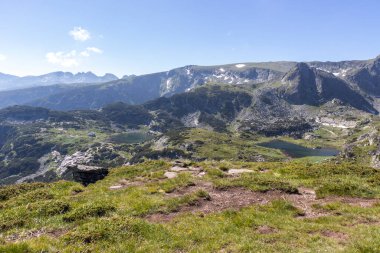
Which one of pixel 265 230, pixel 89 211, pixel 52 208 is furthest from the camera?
pixel 52 208

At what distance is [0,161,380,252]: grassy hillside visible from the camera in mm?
16703

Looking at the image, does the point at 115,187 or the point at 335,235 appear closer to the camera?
the point at 335,235

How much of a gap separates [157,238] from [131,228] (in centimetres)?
175

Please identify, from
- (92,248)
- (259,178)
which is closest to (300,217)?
(259,178)

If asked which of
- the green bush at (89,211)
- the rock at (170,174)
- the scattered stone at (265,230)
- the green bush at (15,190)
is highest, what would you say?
the green bush at (89,211)

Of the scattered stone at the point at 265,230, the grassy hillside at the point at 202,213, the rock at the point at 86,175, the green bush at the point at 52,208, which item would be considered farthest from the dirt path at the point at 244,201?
the rock at the point at 86,175

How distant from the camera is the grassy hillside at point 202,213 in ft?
54.8

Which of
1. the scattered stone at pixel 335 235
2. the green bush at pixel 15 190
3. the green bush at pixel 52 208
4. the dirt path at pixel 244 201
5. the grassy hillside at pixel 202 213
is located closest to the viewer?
the grassy hillside at pixel 202 213

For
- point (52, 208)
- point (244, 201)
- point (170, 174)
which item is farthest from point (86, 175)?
point (244, 201)

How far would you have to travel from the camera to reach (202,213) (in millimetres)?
21750

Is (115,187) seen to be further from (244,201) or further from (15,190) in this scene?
(244,201)

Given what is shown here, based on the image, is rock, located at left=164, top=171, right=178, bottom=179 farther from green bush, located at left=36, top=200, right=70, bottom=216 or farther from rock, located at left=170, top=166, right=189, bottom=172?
green bush, located at left=36, top=200, right=70, bottom=216

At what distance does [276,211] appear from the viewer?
22.0m

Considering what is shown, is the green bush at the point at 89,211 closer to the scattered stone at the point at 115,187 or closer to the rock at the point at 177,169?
the scattered stone at the point at 115,187
